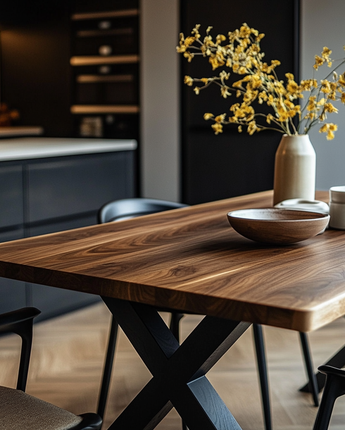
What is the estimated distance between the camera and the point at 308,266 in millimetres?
1361

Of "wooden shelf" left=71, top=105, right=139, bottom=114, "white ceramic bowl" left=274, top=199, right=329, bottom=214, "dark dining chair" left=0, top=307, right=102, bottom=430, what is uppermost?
"wooden shelf" left=71, top=105, right=139, bottom=114

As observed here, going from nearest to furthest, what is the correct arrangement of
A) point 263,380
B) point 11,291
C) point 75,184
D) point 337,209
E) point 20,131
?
point 337,209
point 263,380
point 11,291
point 75,184
point 20,131

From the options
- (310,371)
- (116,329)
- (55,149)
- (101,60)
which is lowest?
(310,371)

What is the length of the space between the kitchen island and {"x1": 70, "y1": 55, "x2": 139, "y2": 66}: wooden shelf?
1.10 metres

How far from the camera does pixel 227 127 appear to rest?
4.63 meters

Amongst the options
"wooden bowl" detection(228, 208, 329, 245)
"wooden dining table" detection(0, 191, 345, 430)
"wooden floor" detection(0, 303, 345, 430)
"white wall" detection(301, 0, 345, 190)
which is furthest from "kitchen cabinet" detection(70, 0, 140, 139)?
"wooden bowl" detection(228, 208, 329, 245)

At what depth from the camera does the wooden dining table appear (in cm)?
111

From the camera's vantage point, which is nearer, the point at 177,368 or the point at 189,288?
the point at 189,288

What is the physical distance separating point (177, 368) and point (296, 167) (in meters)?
0.92

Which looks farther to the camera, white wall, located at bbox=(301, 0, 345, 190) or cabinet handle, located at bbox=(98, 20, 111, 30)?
cabinet handle, located at bbox=(98, 20, 111, 30)

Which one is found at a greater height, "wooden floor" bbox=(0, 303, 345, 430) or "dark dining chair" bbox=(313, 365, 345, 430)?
"dark dining chair" bbox=(313, 365, 345, 430)

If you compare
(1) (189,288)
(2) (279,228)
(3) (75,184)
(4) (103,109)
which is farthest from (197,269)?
(4) (103,109)

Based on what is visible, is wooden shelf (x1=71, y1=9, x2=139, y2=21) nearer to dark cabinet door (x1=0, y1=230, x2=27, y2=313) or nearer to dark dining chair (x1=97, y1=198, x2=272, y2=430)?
dark cabinet door (x1=0, y1=230, x2=27, y2=313)

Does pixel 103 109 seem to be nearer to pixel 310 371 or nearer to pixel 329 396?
pixel 310 371
